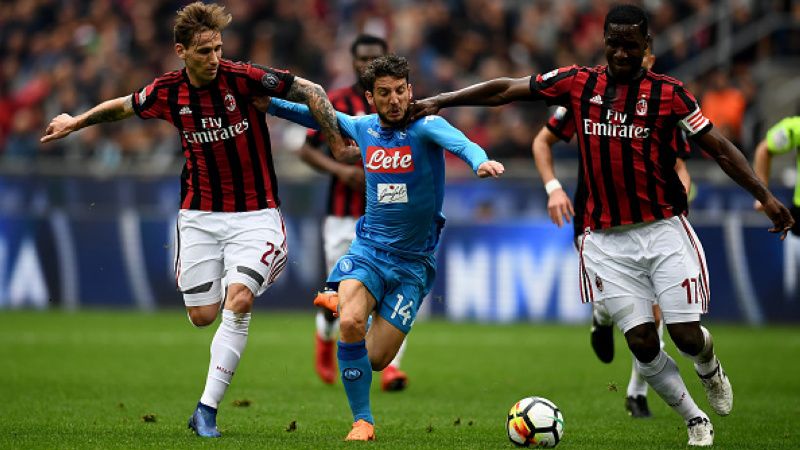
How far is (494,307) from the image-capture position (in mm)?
16062

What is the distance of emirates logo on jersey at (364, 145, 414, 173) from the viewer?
7598 millimetres

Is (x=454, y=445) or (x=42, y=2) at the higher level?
(x=42, y=2)

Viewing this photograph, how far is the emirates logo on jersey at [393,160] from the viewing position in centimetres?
760

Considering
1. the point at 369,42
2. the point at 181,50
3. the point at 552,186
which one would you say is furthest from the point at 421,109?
the point at 369,42

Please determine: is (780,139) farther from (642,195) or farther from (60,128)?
(60,128)

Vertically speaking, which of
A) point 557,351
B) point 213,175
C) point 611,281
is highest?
point 213,175

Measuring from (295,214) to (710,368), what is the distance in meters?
9.94

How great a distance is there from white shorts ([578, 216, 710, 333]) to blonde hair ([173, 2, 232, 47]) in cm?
268

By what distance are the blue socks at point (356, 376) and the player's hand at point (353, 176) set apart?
3211mm

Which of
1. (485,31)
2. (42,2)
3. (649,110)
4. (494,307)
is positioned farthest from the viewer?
(42,2)

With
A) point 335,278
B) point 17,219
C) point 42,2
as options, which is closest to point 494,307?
point 17,219

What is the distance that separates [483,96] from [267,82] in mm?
1374

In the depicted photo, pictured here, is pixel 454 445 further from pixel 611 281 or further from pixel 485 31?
pixel 485 31

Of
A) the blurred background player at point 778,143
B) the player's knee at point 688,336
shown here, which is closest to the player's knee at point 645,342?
the player's knee at point 688,336
